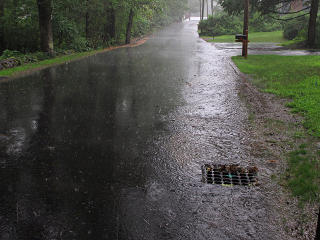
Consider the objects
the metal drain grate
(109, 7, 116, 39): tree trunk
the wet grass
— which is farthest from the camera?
(109, 7, 116, 39): tree trunk

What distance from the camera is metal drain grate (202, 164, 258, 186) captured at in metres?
5.04

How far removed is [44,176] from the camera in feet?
17.0

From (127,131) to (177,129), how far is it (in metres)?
1.14

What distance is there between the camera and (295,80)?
1238 centimetres

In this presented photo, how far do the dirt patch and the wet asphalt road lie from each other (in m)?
0.18

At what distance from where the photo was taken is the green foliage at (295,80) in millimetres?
8430

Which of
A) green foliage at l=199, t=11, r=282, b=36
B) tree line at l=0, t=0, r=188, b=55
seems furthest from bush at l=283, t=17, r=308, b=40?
tree line at l=0, t=0, r=188, b=55

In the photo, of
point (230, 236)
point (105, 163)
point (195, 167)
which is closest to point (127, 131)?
point (105, 163)

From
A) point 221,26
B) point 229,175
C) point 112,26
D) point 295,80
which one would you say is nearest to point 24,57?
point 295,80

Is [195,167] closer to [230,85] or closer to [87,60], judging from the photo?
[230,85]

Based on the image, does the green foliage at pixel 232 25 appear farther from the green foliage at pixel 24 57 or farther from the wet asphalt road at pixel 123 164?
the wet asphalt road at pixel 123 164

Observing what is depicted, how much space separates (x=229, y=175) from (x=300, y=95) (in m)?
6.01

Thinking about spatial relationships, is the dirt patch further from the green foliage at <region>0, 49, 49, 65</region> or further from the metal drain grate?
the green foliage at <region>0, 49, 49, 65</region>

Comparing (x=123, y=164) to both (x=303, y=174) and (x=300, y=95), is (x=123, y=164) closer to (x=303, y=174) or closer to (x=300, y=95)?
(x=303, y=174)
